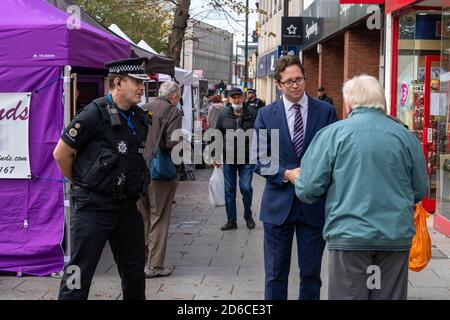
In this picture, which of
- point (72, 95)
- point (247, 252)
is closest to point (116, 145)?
point (72, 95)

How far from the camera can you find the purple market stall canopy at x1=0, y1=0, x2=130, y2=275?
6.68 m

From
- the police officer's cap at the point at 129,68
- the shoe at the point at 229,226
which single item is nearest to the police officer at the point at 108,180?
the police officer's cap at the point at 129,68

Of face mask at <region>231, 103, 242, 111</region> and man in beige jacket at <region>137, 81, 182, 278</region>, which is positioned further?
face mask at <region>231, 103, 242, 111</region>

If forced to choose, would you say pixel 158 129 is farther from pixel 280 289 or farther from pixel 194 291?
pixel 280 289

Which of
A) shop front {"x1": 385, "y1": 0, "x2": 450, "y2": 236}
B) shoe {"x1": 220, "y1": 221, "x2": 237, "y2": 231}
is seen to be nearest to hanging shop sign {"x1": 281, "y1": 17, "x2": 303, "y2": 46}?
shop front {"x1": 385, "y1": 0, "x2": 450, "y2": 236}

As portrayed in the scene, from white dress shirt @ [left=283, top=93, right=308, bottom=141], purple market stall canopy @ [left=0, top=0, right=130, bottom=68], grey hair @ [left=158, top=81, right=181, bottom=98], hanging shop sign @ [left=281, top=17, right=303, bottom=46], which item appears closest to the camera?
white dress shirt @ [left=283, top=93, right=308, bottom=141]

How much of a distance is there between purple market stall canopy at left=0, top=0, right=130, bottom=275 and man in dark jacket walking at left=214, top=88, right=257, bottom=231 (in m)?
3.20

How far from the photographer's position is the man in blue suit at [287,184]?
4805 millimetres

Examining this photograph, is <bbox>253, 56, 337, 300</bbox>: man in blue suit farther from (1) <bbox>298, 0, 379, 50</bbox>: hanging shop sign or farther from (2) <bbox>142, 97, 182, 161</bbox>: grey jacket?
(1) <bbox>298, 0, 379, 50</bbox>: hanging shop sign

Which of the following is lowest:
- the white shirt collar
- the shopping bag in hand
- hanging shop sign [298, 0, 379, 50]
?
the shopping bag in hand

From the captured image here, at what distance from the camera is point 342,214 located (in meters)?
3.81

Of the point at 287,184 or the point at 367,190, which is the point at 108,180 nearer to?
the point at 287,184

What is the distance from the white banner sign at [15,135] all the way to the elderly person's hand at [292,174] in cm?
310

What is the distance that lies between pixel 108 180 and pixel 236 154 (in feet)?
17.0
